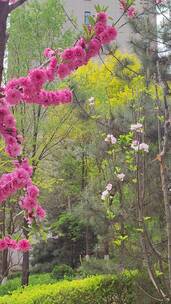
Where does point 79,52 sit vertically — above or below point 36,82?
above

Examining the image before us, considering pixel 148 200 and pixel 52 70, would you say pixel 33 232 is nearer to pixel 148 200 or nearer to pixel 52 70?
pixel 52 70

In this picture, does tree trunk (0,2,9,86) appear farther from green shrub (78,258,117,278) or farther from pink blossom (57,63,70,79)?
green shrub (78,258,117,278)

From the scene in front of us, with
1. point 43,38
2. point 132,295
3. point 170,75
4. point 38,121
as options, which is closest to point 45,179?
point 38,121

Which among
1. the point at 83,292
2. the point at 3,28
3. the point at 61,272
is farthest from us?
the point at 61,272

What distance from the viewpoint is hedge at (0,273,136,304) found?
5.21m

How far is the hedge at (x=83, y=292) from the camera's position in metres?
5.21

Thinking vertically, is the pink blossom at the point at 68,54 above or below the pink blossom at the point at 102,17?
below

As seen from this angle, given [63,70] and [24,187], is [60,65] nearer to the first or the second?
[63,70]

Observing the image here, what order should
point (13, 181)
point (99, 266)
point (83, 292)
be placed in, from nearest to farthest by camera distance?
point (13, 181) < point (83, 292) < point (99, 266)

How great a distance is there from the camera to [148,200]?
18.7ft

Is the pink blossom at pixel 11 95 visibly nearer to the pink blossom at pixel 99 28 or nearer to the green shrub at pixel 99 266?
the pink blossom at pixel 99 28

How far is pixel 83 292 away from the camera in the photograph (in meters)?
5.86

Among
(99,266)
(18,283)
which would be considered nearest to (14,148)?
(99,266)

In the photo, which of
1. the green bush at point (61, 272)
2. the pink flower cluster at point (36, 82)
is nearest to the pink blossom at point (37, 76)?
the pink flower cluster at point (36, 82)
